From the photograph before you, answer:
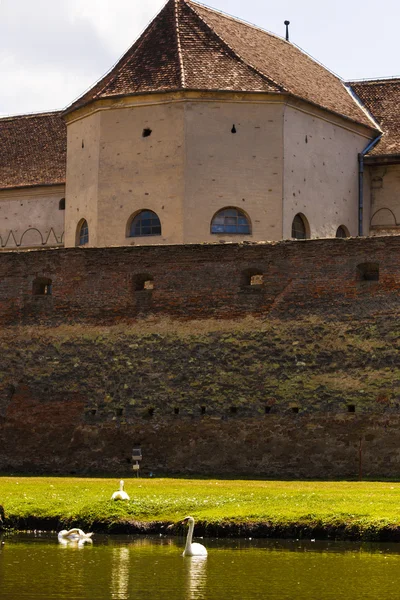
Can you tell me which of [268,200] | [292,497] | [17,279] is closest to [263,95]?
[268,200]

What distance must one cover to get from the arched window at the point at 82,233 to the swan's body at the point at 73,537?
18834 mm

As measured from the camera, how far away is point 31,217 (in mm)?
45625

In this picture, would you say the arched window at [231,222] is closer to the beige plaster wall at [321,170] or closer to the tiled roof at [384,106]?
the beige plaster wall at [321,170]

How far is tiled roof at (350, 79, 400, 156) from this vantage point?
1630 inches

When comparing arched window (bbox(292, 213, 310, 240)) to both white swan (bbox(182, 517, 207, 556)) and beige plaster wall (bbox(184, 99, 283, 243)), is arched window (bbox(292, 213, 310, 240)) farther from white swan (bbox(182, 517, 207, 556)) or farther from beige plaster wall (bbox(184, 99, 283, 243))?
white swan (bbox(182, 517, 207, 556))

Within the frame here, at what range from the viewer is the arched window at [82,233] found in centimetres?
3944

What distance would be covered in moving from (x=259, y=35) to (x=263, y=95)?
19.2 feet

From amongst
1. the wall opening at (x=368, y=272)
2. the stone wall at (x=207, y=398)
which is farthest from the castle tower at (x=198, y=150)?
the wall opening at (x=368, y=272)

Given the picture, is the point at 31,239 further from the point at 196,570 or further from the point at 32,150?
the point at 196,570

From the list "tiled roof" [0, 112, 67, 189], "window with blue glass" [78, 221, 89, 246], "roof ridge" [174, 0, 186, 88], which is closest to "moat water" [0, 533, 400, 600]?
"window with blue glass" [78, 221, 89, 246]

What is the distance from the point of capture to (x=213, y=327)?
29.7m

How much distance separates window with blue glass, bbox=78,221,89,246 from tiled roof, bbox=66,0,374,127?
361 centimetres

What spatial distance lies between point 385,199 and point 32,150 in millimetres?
13304

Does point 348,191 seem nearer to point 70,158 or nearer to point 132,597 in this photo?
point 70,158
